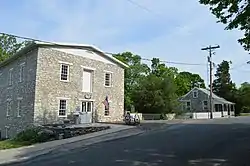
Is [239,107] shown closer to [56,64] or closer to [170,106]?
[170,106]

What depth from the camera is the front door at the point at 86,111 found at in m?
26.3

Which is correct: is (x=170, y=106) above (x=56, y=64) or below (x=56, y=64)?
below

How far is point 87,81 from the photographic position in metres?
28.5

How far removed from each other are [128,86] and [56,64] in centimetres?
2875

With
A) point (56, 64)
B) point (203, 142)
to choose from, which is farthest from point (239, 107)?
point (203, 142)

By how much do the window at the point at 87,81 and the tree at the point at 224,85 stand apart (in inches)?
1515

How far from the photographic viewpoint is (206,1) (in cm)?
979

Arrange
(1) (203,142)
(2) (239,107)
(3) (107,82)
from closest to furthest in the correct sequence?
(1) (203,142) < (3) (107,82) < (2) (239,107)

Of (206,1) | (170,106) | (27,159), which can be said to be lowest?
(27,159)

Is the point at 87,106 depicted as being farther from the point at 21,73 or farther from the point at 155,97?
the point at 155,97

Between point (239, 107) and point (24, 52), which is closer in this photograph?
point (24, 52)

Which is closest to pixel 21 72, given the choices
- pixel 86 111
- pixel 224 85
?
pixel 86 111

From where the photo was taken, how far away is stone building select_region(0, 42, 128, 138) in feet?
81.2

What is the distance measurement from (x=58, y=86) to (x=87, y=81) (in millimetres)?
3607
